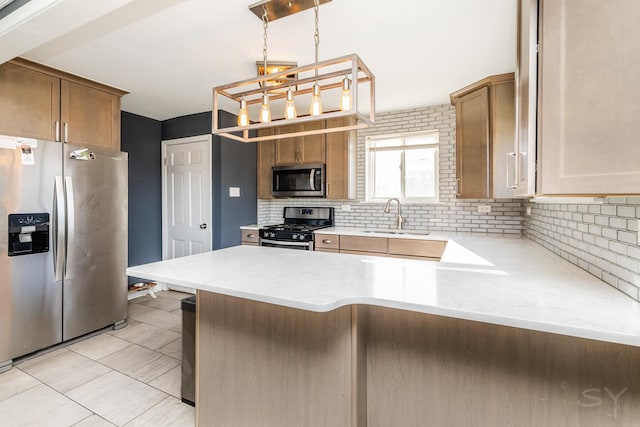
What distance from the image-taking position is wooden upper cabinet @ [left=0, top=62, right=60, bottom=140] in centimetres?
237

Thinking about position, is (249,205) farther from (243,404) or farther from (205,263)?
(243,404)

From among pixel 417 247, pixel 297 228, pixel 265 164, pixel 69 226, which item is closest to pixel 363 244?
pixel 417 247

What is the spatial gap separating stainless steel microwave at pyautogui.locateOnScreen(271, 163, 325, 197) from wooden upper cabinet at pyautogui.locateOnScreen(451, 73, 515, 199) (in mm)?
1693

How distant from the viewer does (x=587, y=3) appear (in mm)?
883

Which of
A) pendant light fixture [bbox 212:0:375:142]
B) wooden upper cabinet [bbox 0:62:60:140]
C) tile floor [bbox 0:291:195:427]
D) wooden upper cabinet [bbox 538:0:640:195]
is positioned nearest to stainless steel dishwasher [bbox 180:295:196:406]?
tile floor [bbox 0:291:195:427]

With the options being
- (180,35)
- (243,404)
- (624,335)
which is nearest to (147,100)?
(180,35)

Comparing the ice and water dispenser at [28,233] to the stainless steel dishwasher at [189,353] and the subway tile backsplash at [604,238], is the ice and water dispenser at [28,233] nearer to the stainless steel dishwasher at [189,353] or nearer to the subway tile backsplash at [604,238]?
the stainless steel dishwasher at [189,353]

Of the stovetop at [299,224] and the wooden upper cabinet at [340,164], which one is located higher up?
the wooden upper cabinet at [340,164]

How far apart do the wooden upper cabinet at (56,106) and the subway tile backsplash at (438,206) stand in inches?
112

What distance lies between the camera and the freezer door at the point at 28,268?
228 centimetres

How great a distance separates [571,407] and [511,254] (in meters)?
1.15

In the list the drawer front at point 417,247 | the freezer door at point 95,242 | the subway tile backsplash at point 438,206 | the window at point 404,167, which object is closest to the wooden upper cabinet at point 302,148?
the subway tile backsplash at point 438,206

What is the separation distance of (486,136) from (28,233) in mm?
3958

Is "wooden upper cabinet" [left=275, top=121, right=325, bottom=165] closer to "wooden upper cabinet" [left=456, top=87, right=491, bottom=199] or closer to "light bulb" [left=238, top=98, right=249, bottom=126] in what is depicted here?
"wooden upper cabinet" [left=456, top=87, right=491, bottom=199]
